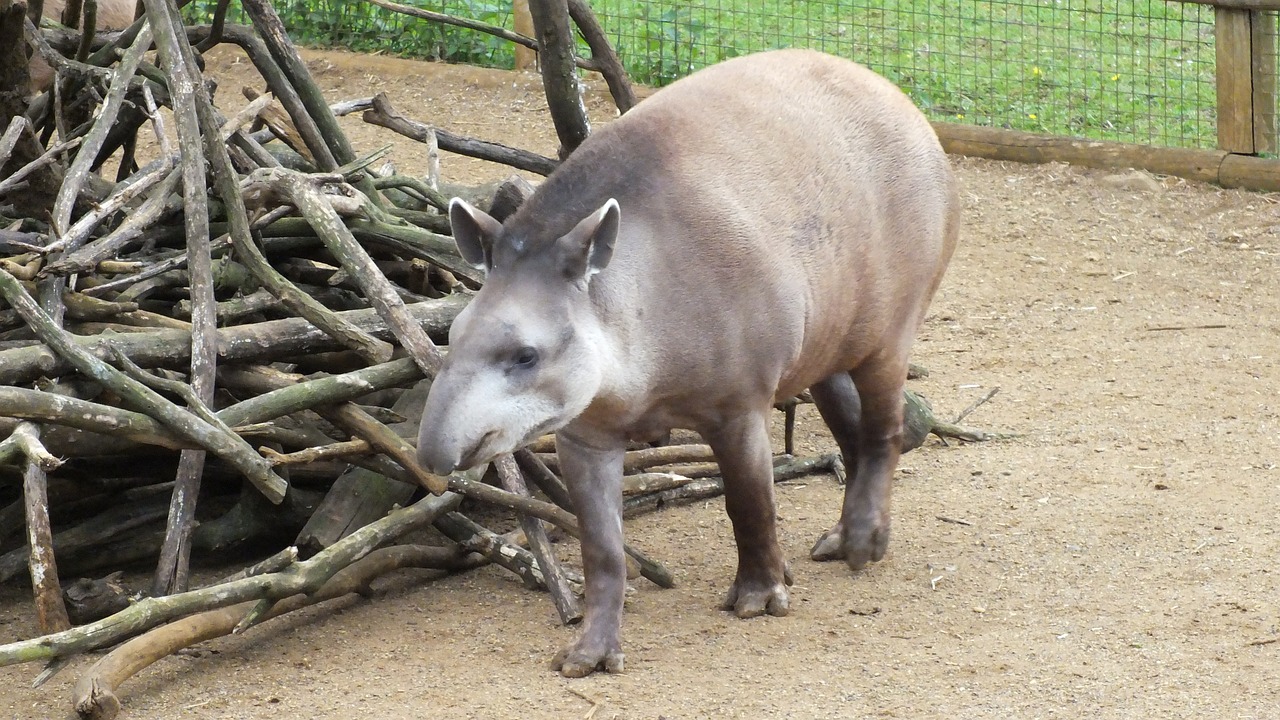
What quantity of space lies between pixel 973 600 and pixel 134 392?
2.25m

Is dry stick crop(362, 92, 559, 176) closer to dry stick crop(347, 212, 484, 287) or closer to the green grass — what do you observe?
dry stick crop(347, 212, 484, 287)

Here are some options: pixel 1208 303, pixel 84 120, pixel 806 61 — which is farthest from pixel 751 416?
pixel 1208 303

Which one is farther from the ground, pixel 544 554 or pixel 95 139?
pixel 95 139

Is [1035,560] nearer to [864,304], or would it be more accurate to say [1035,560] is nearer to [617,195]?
[864,304]

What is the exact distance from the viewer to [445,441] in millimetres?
3238

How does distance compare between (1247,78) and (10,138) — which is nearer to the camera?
(10,138)

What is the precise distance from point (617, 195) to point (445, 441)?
33.4 inches

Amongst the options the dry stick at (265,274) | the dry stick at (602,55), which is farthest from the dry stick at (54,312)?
the dry stick at (602,55)

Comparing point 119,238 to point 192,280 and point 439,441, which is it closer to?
point 192,280

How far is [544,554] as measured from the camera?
13.5ft

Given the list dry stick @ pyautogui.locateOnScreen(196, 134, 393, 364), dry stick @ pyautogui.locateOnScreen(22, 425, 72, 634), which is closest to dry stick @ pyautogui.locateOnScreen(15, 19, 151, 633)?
dry stick @ pyautogui.locateOnScreen(22, 425, 72, 634)

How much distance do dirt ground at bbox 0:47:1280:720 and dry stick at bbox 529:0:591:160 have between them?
130cm

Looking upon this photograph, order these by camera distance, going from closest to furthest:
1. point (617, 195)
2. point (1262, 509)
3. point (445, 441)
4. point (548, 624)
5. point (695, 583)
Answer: point (445, 441) < point (617, 195) < point (548, 624) < point (695, 583) < point (1262, 509)

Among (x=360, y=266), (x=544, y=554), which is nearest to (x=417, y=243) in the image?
(x=360, y=266)
